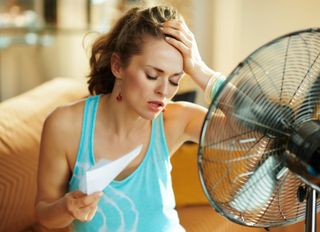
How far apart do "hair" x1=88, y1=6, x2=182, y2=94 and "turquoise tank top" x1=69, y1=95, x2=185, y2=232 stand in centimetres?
7

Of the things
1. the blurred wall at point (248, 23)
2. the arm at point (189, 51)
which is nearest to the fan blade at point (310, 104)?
the arm at point (189, 51)

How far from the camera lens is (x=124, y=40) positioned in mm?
1104

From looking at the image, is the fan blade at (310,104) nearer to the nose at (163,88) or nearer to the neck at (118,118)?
the nose at (163,88)

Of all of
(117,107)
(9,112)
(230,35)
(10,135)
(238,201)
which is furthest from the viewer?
(230,35)

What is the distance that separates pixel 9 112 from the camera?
180cm

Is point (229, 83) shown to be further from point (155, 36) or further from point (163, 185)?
point (163, 185)

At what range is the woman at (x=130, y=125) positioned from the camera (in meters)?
1.03

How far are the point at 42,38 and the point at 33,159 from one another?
5.67ft

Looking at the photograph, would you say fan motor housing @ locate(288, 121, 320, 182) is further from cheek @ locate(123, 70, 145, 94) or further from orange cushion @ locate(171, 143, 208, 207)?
orange cushion @ locate(171, 143, 208, 207)

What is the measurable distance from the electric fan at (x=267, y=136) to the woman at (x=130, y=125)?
244 millimetres

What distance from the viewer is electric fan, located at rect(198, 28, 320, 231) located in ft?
2.50

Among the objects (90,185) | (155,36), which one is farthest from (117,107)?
(90,185)

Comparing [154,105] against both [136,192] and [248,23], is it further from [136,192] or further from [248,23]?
[248,23]

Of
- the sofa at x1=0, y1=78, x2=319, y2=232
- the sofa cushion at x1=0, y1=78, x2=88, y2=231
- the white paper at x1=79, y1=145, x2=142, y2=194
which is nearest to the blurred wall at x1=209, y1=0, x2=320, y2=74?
the sofa at x1=0, y1=78, x2=319, y2=232
